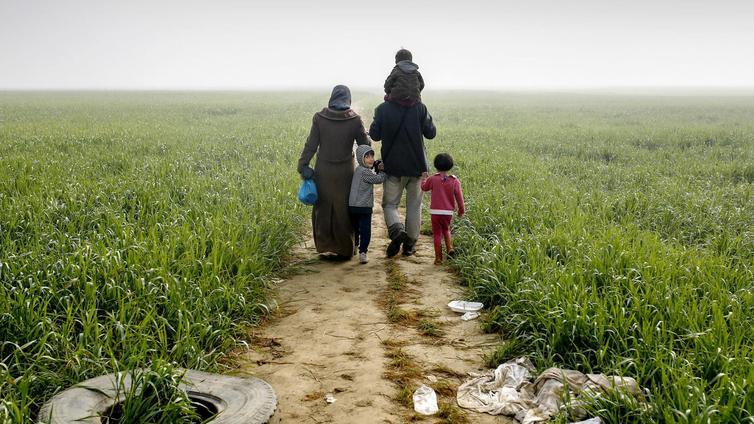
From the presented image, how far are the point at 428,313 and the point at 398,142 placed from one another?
258cm

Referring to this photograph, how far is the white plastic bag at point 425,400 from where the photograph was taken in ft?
13.0

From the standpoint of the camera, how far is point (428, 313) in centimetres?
580

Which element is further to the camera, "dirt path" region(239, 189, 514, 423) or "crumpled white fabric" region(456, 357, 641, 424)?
"dirt path" region(239, 189, 514, 423)

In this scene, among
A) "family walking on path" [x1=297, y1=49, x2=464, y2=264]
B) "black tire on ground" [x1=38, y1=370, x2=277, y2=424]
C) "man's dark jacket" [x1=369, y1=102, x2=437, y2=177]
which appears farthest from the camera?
"man's dark jacket" [x1=369, y1=102, x2=437, y2=177]

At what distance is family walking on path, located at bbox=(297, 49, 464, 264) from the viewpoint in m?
7.36

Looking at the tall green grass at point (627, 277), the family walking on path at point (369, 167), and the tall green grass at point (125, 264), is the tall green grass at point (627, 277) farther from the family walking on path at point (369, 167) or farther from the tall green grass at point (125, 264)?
the tall green grass at point (125, 264)

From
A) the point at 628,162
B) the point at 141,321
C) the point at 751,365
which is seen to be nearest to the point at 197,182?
the point at 141,321

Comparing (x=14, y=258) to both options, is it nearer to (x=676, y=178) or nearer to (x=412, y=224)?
(x=412, y=224)

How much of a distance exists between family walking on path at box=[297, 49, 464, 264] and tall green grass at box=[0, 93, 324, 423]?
2.98 ft

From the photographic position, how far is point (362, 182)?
7.43 m

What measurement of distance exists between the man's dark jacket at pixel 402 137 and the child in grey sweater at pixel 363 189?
0.82 ft

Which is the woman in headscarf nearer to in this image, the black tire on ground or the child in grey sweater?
the child in grey sweater

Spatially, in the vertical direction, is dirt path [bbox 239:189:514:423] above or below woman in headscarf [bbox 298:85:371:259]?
below

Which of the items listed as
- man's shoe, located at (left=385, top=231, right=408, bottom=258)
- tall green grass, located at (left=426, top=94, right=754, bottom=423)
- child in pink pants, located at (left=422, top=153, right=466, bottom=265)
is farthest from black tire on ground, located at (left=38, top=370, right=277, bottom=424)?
child in pink pants, located at (left=422, top=153, right=466, bottom=265)
